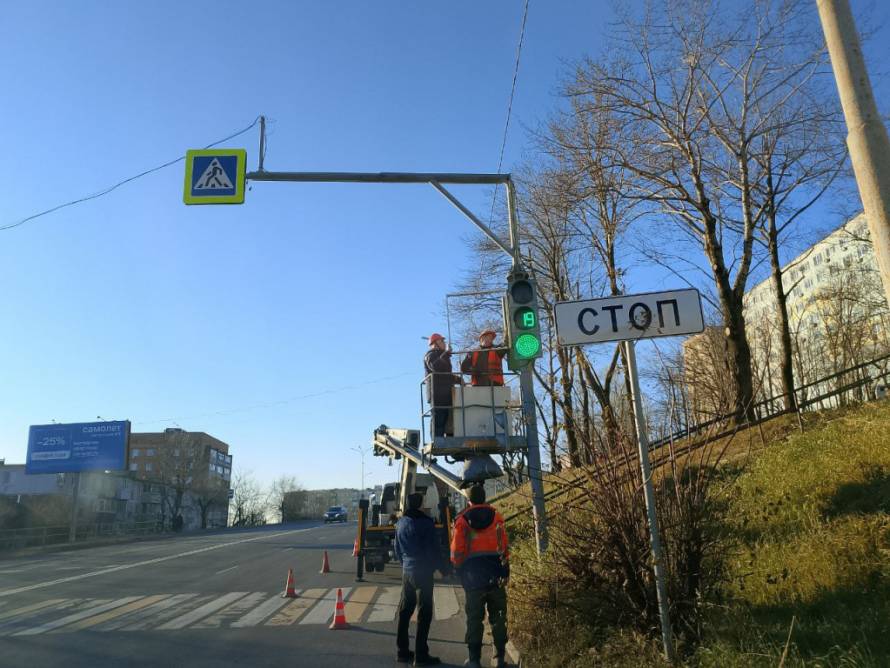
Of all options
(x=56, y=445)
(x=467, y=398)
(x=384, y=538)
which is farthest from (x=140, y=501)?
(x=467, y=398)

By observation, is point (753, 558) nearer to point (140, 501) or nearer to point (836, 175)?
point (836, 175)

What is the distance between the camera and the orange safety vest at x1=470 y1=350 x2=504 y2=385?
11195 mm

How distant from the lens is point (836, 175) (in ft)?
47.7

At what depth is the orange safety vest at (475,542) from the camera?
258 inches

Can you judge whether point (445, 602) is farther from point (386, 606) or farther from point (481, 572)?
point (481, 572)

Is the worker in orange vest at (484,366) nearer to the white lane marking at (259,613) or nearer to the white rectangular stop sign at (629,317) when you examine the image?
the white lane marking at (259,613)

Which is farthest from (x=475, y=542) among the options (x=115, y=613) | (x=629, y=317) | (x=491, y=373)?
(x=115, y=613)

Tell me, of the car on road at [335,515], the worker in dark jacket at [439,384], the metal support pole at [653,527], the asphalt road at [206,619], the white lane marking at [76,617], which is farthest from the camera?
the car on road at [335,515]

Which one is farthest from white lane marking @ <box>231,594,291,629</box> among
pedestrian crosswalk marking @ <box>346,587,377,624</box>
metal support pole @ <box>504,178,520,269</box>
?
metal support pole @ <box>504,178,520,269</box>

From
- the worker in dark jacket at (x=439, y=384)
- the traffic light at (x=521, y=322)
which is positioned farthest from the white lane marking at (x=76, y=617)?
the traffic light at (x=521, y=322)

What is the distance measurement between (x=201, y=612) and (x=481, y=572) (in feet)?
21.0

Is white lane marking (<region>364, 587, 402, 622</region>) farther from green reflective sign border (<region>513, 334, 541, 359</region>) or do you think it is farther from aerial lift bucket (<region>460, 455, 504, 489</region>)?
green reflective sign border (<region>513, 334, 541, 359</region>)

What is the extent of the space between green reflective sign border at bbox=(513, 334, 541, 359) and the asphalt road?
3722 mm

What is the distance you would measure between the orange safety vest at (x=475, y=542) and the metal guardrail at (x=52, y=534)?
1526 inches
